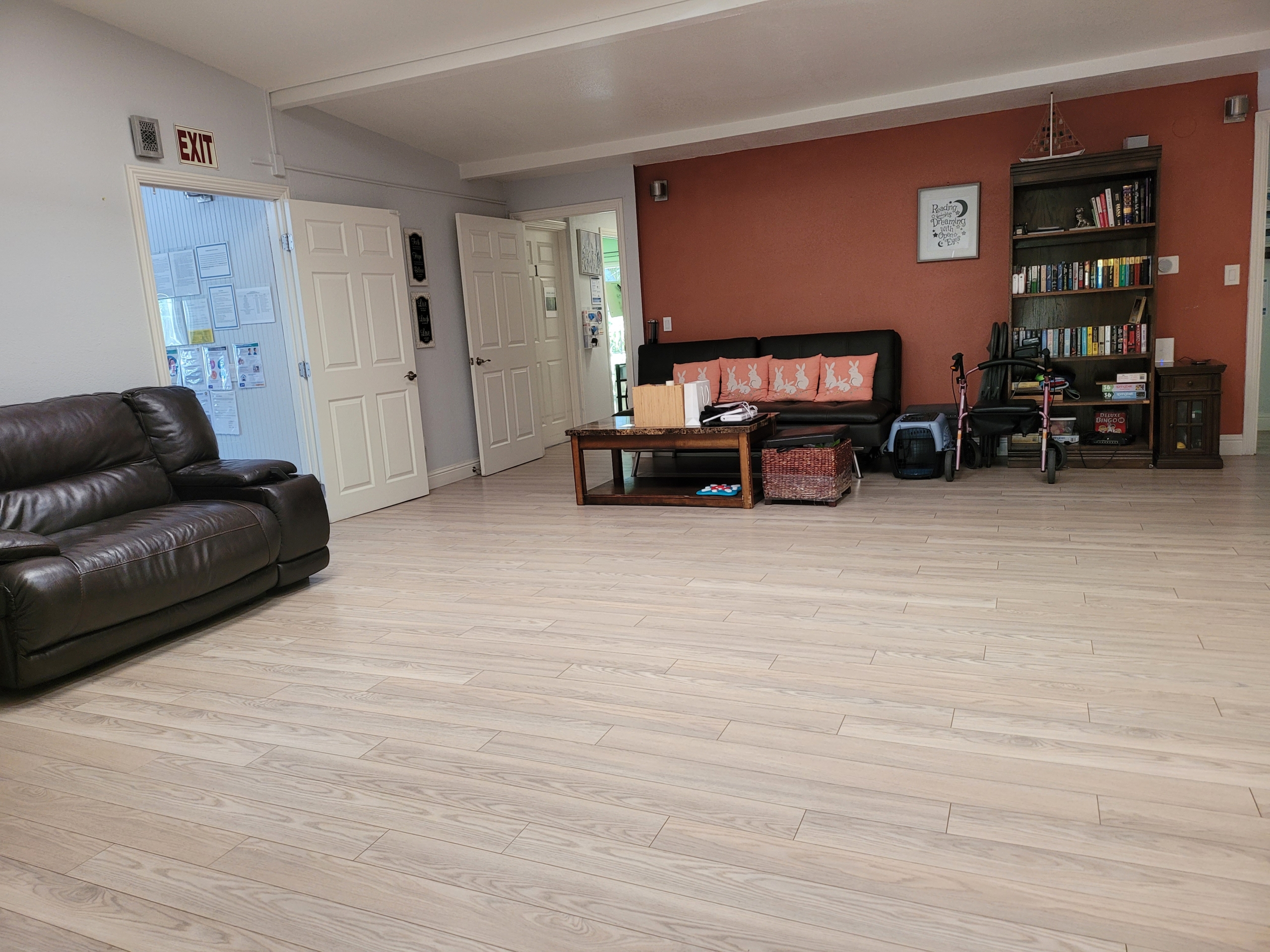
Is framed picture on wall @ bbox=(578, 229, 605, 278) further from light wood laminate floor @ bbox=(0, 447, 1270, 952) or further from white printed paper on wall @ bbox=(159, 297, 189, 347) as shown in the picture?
light wood laminate floor @ bbox=(0, 447, 1270, 952)

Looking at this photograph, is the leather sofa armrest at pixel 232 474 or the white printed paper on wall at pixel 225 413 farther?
the white printed paper on wall at pixel 225 413

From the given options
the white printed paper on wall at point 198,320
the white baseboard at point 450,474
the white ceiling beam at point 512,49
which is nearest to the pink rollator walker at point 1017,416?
the white ceiling beam at point 512,49

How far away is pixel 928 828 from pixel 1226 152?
5.82 metres

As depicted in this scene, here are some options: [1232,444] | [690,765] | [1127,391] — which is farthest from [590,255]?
[690,765]

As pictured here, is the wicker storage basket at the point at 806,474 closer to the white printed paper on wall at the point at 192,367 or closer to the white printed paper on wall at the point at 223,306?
the white printed paper on wall at the point at 223,306

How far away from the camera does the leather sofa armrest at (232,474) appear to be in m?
3.88

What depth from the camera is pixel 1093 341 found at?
5.78m

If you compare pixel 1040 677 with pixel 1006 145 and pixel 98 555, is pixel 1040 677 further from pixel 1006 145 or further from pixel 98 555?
pixel 1006 145

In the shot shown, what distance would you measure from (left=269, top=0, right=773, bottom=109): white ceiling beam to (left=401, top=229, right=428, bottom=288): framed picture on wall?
53.2 inches

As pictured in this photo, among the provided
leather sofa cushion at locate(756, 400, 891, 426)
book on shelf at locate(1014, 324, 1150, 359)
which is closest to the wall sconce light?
book on shelf at locate(1014, 324, 1150, 359)

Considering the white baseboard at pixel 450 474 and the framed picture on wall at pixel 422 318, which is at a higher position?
the framed picture on wall at pixel 422 318

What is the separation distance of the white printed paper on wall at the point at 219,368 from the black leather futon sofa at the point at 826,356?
10.6 feet

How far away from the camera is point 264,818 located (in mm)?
2057

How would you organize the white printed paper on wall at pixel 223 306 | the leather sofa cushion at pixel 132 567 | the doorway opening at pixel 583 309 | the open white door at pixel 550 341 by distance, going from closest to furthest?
1. the leather sofa cushion at pixel 132 567
2. the white printed paper on wall at pixel 223 306
3. the doorway opening at pixel 583 309
4. the open white door at pixel 550 341
